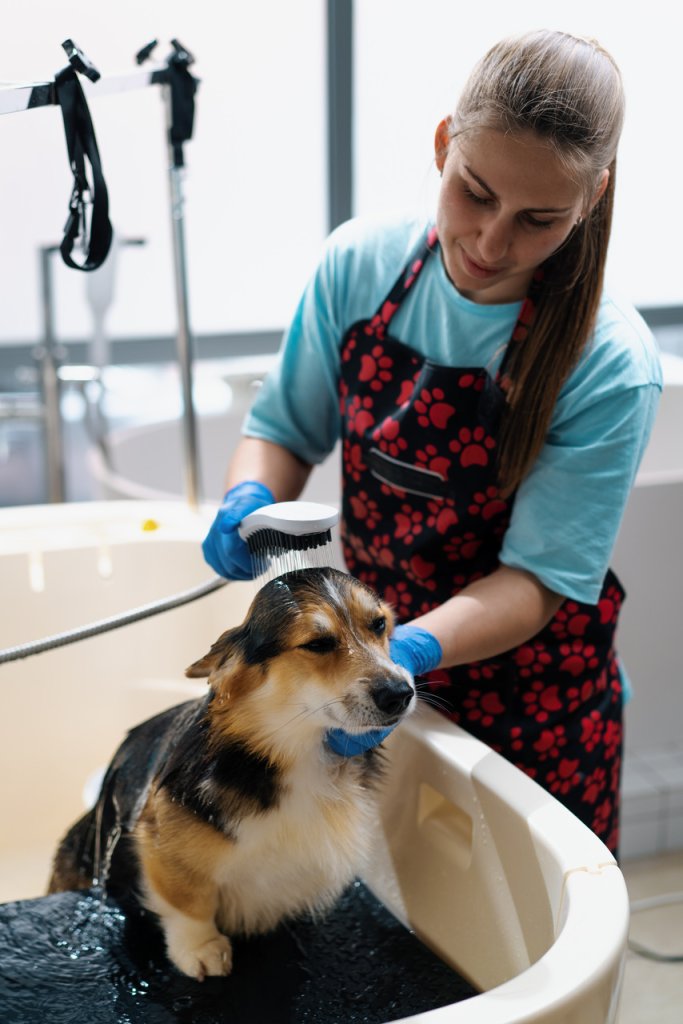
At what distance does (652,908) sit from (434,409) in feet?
4.19

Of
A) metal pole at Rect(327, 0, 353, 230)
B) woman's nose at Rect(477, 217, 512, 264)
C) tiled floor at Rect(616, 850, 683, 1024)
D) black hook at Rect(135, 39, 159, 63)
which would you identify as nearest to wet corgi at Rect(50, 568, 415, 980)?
woman's nose at Rect(477, 217, 512, 264)

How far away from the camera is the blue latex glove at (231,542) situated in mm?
1098

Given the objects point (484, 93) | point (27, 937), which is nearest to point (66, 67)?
point (484, 93)

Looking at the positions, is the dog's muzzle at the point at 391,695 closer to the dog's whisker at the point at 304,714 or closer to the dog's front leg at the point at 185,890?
the dog's whisker at the point at 304,714

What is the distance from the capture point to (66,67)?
108cm

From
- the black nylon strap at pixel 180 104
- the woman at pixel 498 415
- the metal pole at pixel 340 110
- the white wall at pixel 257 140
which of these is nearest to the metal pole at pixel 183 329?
the black nylon strap at pixel 180 104

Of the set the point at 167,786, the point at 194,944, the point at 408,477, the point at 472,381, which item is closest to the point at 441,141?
the point at 472,381

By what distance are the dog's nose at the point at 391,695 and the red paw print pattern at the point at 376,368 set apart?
52 cm

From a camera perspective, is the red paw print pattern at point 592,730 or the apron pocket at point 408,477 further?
the red paw print pattern at point 592,730

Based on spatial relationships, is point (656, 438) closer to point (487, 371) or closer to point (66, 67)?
point (487, 371)

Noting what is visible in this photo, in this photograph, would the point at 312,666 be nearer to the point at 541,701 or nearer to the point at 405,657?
the point at 405,657

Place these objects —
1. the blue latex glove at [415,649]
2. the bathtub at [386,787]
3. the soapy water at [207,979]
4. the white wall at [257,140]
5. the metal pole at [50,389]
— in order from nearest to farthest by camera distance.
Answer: the bathtub at [386,787] → the soapy water at [207,979] → the blue latex glove at [415,649] → the metal pole at [50,389] → the white wall at [257,140]

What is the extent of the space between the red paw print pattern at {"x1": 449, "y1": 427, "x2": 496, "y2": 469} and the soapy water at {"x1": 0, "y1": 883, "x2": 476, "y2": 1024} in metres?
0.50

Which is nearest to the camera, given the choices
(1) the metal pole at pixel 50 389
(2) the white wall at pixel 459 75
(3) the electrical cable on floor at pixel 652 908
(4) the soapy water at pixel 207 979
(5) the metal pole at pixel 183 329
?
(4) the soapy water at pixel 207 979
